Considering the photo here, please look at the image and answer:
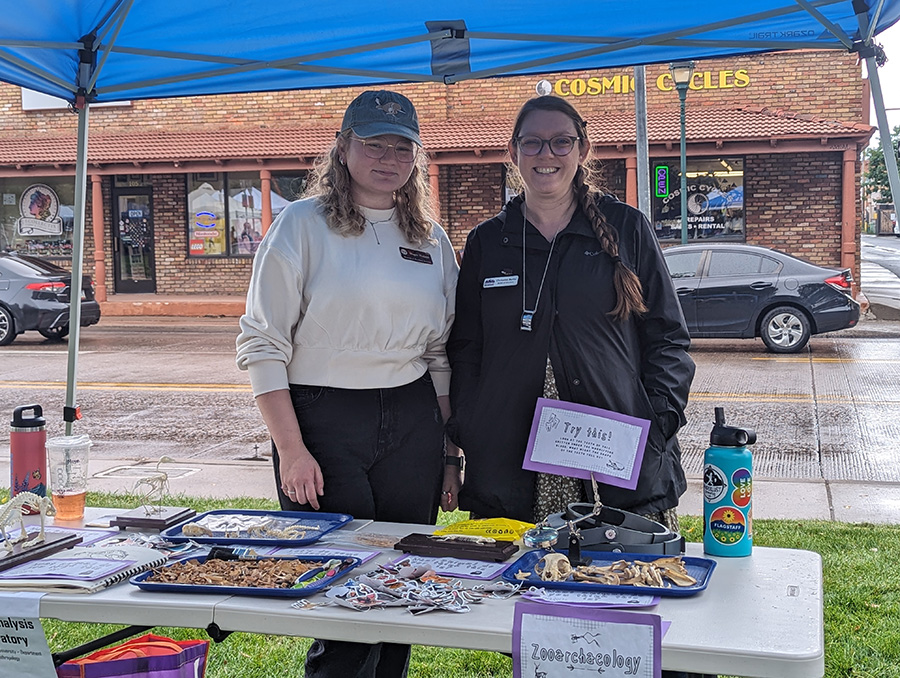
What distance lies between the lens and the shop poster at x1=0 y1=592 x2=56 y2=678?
7.48 feet

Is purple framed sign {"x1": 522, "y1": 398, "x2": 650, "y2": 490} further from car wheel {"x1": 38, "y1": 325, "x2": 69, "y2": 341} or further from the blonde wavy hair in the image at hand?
car wheel {"x1": 38, "y1": 325, "x2": 69, "y2": 341}

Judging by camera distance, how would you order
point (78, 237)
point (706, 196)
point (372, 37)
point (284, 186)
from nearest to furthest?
1. point (372, 37)
2. point (78, 237)
3. point (706, 196)
4. point (284, 186)

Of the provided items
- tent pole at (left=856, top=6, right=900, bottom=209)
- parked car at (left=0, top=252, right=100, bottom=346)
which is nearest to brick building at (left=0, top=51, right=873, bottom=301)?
parked car at (left=0, top=252, right=100, bottom=346)

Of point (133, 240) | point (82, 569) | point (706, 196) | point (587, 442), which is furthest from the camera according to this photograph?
point (133, 240)

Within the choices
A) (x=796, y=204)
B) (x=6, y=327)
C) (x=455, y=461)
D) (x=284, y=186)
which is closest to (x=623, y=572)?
(x=455, y=461)

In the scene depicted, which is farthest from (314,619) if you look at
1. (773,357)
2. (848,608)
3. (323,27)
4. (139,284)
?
(139,284)

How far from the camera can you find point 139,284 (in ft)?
82.6

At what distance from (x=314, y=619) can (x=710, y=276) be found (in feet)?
42.5

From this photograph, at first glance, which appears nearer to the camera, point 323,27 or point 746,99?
point 323,27

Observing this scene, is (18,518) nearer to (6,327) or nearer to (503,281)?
(503,281)

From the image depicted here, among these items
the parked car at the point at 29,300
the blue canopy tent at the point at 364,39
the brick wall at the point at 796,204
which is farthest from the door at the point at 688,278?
the blue canopy tent at the point at 364,39

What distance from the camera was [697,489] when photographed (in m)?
6.98

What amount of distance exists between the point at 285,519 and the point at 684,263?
1248cm

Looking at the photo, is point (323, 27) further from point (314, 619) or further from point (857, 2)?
point (314, 619)
